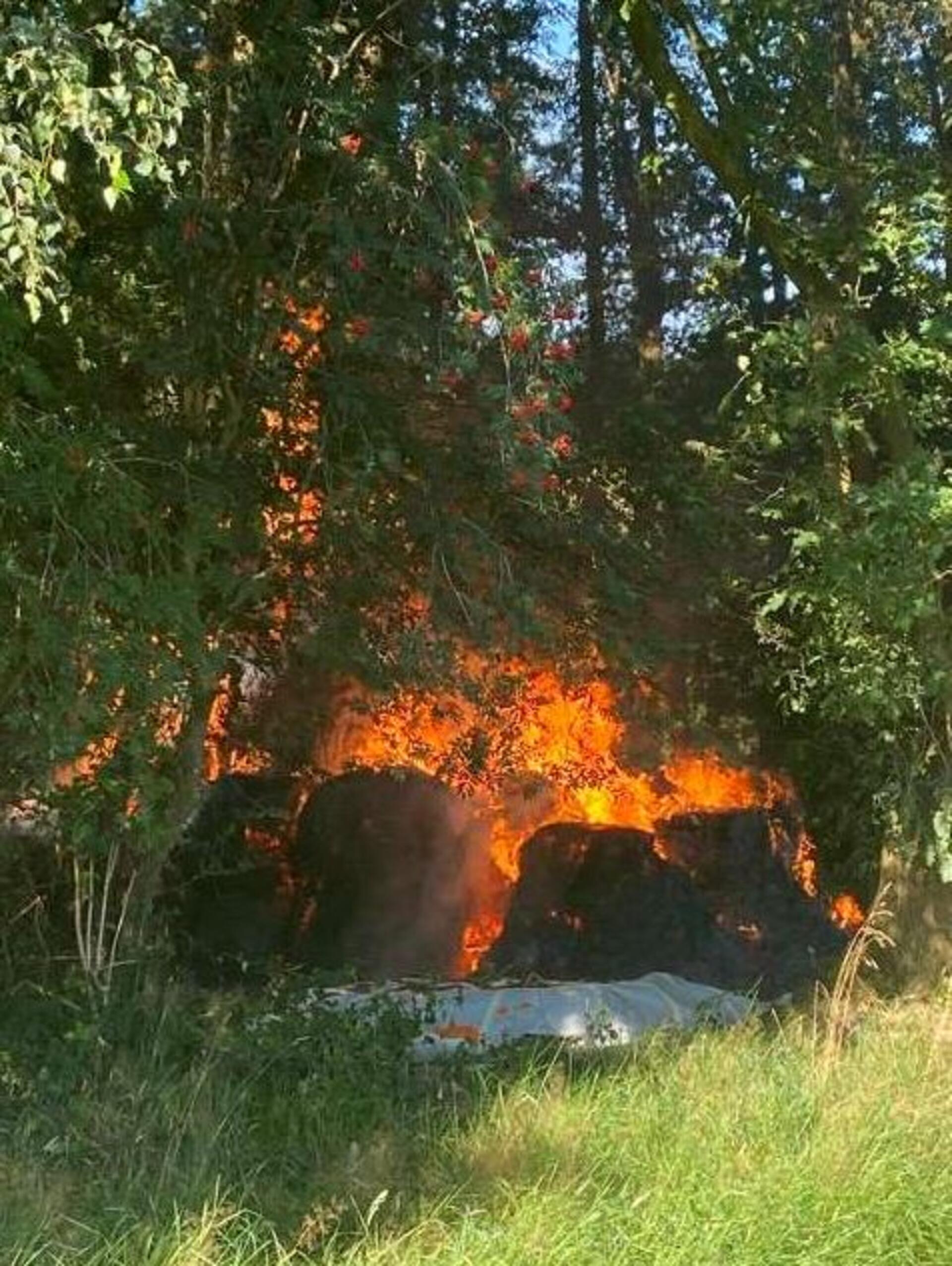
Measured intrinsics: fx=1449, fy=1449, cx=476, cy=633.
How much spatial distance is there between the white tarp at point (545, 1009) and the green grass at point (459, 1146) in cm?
53

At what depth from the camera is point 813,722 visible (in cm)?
1341

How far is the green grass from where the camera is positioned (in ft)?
13.4

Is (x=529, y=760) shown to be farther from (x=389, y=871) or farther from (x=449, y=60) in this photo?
(x=449, y=60)

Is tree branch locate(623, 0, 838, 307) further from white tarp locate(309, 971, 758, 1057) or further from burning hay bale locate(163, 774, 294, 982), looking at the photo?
burning hay bale locate(163, 774, 294, 982)

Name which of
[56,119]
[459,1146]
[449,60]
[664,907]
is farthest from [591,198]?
[459,1146]

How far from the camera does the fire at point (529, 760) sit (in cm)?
972

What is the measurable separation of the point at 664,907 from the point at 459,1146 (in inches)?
378

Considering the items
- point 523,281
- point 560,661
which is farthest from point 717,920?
point 523,281

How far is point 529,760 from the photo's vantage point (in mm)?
11250

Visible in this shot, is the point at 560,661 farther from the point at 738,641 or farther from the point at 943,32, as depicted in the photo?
the point at 943,32

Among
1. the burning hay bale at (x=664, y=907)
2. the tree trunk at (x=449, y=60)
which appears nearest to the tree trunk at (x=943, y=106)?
the tree trunk at (x=449, y=60)

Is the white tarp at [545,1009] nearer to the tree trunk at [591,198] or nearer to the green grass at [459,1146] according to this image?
the green grass at [459,1146]

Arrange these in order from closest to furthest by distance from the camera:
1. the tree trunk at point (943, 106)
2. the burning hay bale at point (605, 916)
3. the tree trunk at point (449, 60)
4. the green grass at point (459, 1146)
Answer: the green grass at point (459, 1146)
the tree trunk at point (449, 60)
the tree trunk at point (943, 106)
the burning hay bale at point (605, 916)

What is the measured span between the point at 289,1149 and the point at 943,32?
8503 millimetres
